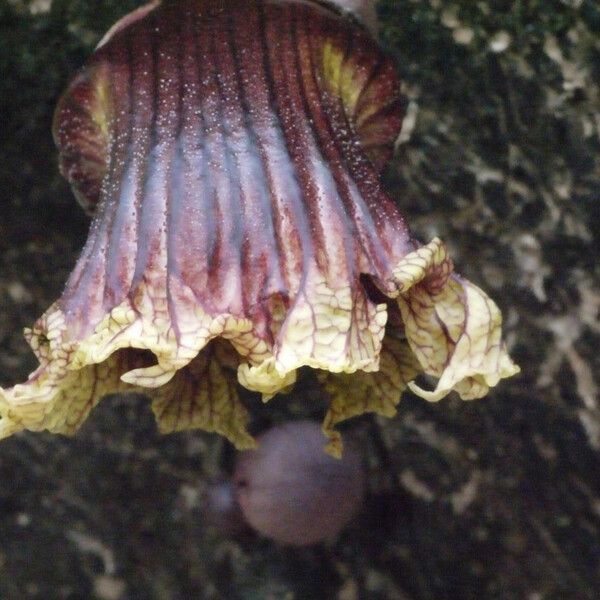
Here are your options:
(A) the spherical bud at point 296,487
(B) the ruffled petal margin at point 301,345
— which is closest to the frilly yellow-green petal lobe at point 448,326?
(B) the ruffled petal margin at point 301,345

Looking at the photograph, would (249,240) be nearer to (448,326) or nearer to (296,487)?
(448,326)

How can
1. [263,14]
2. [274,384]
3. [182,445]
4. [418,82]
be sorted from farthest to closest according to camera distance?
[182,445], [418,82], [263,14], [274,384]

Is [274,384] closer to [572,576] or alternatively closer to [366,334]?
[366,334]

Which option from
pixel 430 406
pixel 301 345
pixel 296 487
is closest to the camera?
pixel 301 345

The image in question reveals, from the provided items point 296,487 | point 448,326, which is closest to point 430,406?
point 296,487

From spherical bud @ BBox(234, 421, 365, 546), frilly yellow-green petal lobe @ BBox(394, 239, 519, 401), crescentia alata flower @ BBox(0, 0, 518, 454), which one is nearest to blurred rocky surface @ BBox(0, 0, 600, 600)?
spherical bud @ BBox(234, 421, 365, 546)

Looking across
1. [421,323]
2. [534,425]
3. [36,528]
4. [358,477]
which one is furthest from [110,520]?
[421,323]
